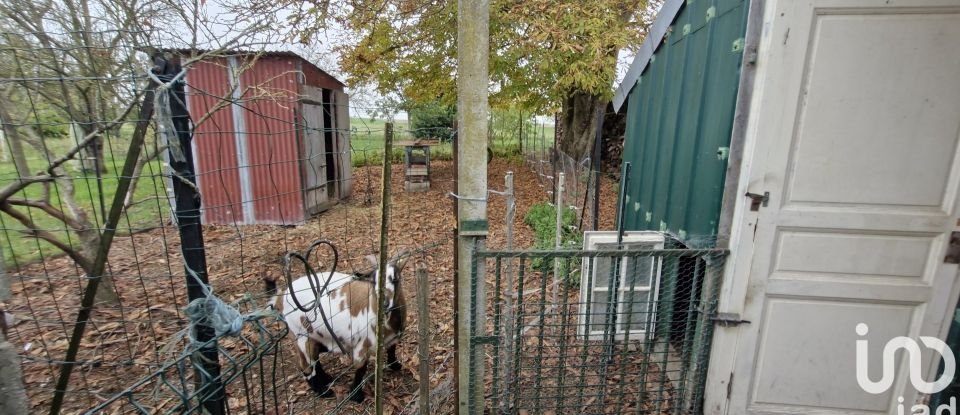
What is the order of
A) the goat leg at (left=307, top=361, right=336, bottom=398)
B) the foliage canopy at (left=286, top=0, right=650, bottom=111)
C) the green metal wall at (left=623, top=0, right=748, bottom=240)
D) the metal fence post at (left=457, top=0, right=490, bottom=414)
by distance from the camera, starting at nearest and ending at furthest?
the metal fence post at (left=457, top=0, right=490, bottom=414) < the green metal wall at (left=623, top=0, right=748, bottom=240) < the goat leg at (left=307, top=361, right=336, bottom=398) < the foliage canopy at (left=286, top=0, right=650, bottom=111)

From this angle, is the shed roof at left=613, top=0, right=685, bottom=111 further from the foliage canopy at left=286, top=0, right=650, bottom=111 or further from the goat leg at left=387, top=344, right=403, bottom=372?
the goat leg at left=387, top=344, right=403, bottom=372

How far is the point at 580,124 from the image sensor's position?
41.2 feet

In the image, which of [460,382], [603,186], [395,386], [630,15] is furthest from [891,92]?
[603,186]

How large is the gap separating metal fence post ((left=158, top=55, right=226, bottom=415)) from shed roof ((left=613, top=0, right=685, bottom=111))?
3.58m

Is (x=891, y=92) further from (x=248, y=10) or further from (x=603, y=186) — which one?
(x=603, y=186)

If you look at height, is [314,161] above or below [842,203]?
below

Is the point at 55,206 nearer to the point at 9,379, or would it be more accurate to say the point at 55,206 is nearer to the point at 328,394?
the point at 328,394

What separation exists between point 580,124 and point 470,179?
434 inches

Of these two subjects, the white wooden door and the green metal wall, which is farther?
the green metal wall

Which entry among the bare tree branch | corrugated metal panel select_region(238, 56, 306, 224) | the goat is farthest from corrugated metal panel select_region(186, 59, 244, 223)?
the goat

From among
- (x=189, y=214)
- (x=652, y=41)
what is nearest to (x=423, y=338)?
(x=189, y=214)

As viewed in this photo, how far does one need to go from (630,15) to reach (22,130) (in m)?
9.73

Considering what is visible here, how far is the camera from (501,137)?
22.8 meters

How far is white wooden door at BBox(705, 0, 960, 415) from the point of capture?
2.13 metres
